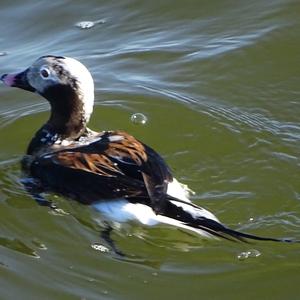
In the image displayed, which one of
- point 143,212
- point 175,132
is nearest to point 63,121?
point 175,132

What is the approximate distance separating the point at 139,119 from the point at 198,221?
1503mm

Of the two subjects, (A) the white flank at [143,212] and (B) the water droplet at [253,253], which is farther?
(A) the white flank at [143,212]

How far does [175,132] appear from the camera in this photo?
5855 millimetres

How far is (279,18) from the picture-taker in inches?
288

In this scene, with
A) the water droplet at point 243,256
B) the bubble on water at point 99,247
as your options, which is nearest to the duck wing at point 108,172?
the bubble on water at point 99,247

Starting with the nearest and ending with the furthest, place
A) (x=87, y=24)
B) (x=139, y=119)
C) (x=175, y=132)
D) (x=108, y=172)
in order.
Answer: (x=108, y=172)
(x=175, y=132)
(x=139, y=119)
(x=87, y=24)

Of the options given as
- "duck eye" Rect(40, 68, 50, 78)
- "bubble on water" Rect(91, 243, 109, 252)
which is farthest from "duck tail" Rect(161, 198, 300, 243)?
"duck eye" Rect(40, 68, 50, 78)

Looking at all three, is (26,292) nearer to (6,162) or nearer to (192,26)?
(6,162)

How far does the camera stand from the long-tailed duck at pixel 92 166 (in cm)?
473

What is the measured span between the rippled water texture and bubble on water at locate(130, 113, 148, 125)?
0.01 meters

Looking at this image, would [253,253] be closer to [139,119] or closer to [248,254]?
[248,254]

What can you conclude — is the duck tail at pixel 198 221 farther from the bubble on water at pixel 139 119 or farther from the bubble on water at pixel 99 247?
the bubble on water at pixel 139 119

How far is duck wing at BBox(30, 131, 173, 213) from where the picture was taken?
476 centimetres

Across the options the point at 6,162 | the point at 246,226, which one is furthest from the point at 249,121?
the point at 6,162
